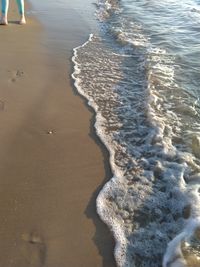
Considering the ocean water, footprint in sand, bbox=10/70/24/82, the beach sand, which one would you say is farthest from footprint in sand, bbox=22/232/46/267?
footprint in sand, bbox=10/70/24/82

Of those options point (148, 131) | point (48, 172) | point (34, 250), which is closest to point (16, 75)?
point (148, 131)

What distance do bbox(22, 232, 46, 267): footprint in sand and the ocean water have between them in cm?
60

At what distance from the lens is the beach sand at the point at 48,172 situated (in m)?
3.30

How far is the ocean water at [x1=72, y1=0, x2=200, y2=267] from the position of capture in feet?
11.3

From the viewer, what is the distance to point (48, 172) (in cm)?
413

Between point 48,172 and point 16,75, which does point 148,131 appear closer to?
point 48,172

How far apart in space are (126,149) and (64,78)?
2116mm

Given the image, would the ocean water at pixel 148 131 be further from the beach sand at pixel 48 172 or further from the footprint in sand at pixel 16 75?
the footprint in sand at pixel 16 75

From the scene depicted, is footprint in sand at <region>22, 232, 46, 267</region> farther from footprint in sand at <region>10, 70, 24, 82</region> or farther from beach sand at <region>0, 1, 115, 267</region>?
footprint in sand at <region>10, 70, 24, 82</region>

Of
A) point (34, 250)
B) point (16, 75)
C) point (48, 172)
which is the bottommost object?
point (34, 250)

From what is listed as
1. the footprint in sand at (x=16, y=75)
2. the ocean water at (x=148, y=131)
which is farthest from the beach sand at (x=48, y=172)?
the ocean water at (x=148, y=131)

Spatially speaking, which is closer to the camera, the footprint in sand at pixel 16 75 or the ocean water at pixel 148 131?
the ocean water at pixel 148 131

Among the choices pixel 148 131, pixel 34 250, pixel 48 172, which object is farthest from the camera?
pixel 148 131

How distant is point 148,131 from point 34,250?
7.51 feet
